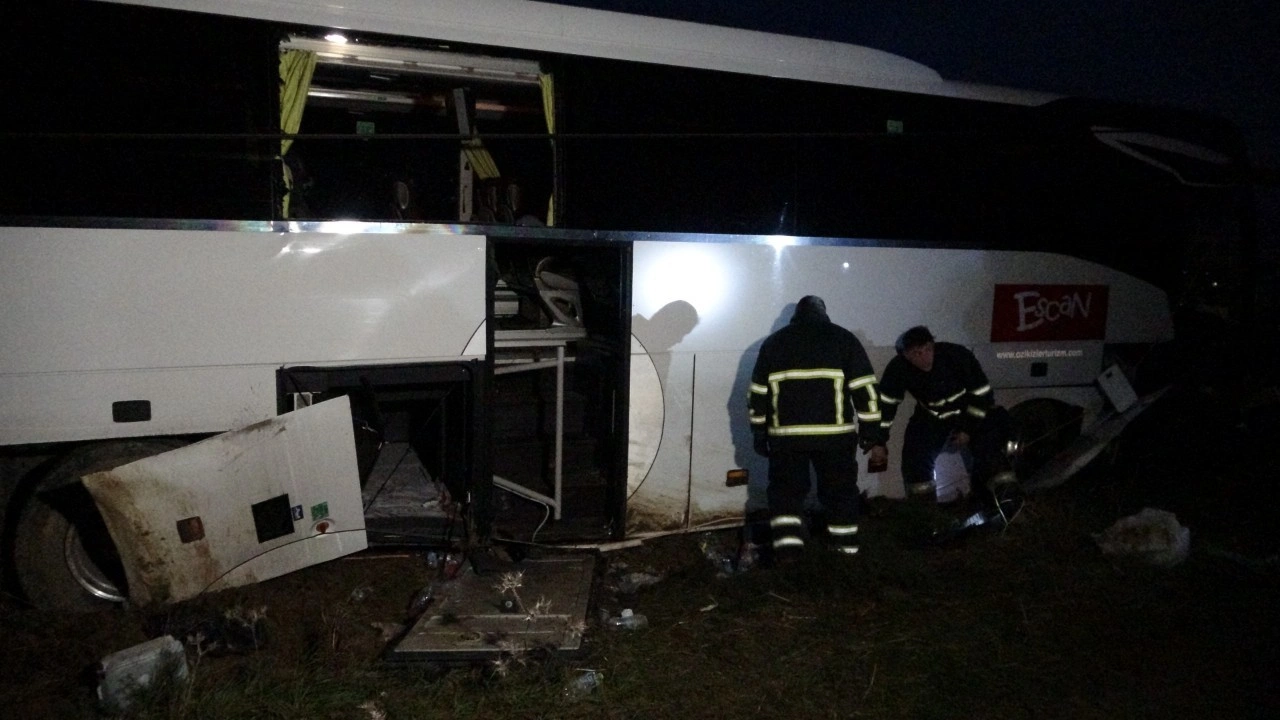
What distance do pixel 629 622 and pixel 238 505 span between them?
87.7 inches

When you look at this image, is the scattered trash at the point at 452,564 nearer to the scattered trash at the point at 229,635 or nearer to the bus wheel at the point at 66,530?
the scattered trash at the point at 229,635

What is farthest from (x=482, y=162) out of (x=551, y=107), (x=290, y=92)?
(x=290, y=92)

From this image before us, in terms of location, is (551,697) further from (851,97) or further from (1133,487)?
(1133,487)

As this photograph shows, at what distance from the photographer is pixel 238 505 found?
446cm

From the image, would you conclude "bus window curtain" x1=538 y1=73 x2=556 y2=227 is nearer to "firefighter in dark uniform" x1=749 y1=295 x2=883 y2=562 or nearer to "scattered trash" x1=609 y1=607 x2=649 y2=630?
"firefighter in dark uniform" x1=749 y1=295 x2=883 y2=562

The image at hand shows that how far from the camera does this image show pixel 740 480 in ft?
19.6

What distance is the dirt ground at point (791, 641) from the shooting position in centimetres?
387

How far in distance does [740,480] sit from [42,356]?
13.9ft

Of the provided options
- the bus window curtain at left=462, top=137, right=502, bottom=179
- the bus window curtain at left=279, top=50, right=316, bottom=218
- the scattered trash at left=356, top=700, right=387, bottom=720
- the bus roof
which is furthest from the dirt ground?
the bus roof

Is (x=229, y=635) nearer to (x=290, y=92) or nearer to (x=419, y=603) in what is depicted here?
(x=419, y=603)

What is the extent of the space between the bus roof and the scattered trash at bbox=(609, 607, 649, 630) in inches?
136

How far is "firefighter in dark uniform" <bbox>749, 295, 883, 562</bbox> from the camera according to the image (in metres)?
5.36

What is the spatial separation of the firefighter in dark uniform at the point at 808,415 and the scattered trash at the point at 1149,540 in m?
1.79

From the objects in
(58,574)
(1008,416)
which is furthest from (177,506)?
(1008,416)
